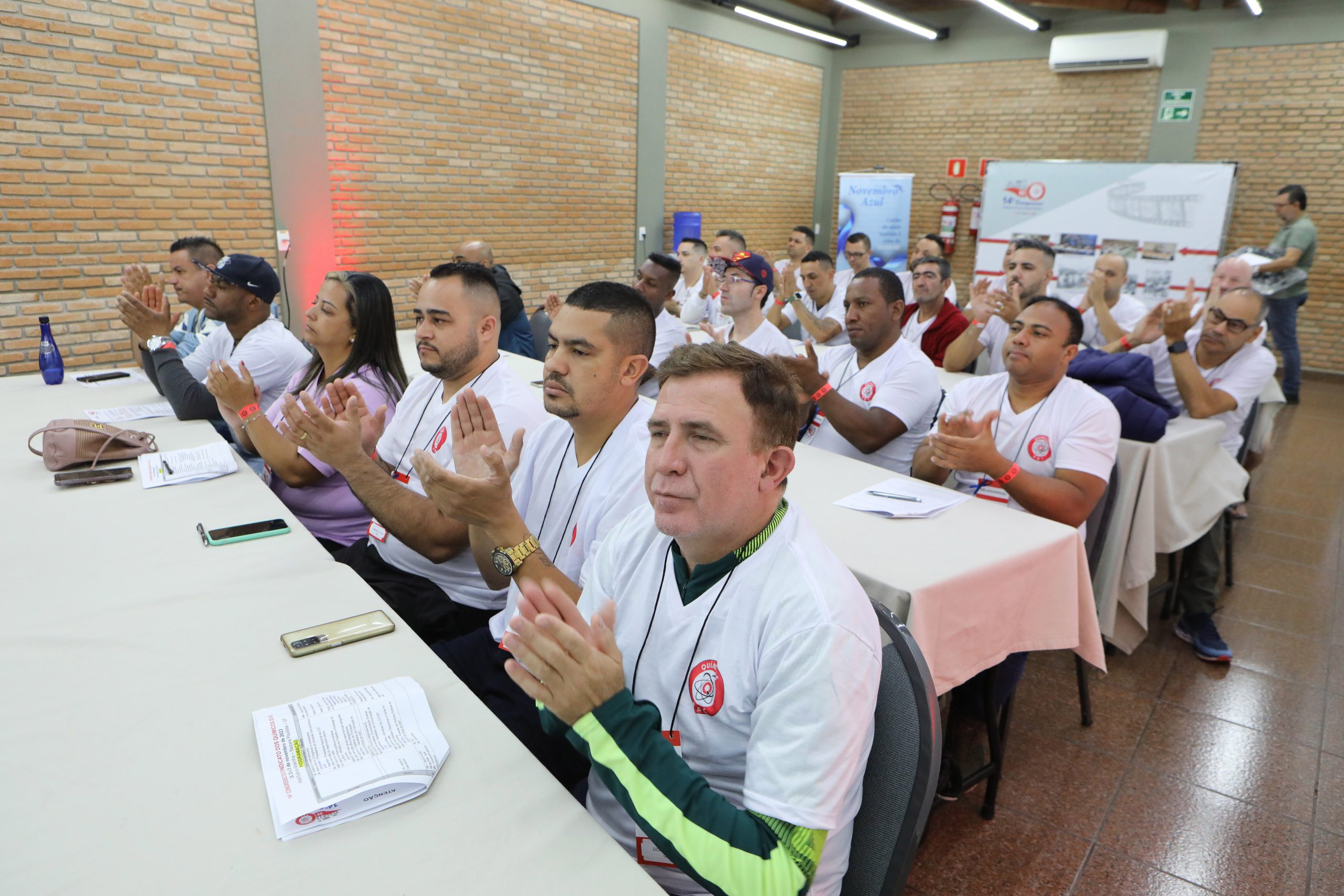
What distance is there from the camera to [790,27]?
1048cm

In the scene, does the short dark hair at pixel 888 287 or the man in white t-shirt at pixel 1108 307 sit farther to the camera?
the man in white t-shirt at pixel 1108 307

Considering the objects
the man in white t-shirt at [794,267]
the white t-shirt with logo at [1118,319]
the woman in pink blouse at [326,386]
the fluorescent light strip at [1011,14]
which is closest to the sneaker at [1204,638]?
the white t-shirt with logo at [1118,319]

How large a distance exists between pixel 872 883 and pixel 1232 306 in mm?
3394

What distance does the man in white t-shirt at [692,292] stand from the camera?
6.84 metres

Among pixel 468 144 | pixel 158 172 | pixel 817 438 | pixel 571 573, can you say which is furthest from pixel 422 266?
pixel 571 573

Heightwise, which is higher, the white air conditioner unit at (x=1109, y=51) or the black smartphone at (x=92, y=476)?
the white air conditioner unit at (x=1109, y=51)

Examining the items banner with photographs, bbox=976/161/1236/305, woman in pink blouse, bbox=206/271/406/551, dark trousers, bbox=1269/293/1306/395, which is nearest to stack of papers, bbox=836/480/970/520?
woman in pink blouse, bbox=206/271/406/551

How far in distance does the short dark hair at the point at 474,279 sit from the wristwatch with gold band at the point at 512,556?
105cm

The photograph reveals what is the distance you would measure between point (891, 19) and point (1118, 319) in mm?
5984

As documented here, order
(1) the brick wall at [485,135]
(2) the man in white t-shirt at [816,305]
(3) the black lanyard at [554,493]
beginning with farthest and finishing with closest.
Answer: (1) the brick wall at [485,135] → (2) the man in white t-shirt at [816,305] → (3) the black lanyard at [554,493]

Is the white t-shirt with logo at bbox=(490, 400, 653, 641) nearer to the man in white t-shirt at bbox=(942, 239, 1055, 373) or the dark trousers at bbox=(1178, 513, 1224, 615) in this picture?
the dark trousers at bbox=(1178, 513, 1224, 615)

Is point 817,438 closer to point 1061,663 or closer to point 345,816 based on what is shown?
point 1061,663

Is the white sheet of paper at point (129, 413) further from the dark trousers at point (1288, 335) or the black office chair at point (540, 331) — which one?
A: the dark trousers at point (1288, 335)

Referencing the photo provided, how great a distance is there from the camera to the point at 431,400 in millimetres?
2557
